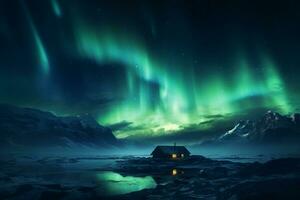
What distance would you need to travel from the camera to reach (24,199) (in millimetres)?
39750

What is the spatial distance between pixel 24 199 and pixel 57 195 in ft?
14.4

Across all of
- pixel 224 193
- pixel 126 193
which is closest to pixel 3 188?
pixel 126 193

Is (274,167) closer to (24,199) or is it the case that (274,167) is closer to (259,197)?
(259,197)

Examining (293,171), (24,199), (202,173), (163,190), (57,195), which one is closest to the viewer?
(24,199)

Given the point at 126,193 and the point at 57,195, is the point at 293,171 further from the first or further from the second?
the point at 57,195

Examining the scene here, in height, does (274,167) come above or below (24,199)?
above

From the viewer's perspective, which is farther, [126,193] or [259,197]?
[126,193]

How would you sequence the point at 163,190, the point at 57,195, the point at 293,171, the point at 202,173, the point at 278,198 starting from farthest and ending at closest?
Answer: 1. the point at 202,173
2. the point at 293,171
3. the point at 163,190
4. the point at 57,195
5. the point at 278,198

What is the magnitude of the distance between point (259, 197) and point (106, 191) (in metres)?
21.4

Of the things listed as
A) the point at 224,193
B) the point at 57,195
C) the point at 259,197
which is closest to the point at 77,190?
the point at 57,195

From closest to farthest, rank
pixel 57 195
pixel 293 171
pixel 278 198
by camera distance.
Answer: pixel 278 198
pixel 57 195
pixel 293 171

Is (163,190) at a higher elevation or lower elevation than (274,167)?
lower

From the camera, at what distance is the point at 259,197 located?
37812 mm

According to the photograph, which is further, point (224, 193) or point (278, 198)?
point (224, 193)
